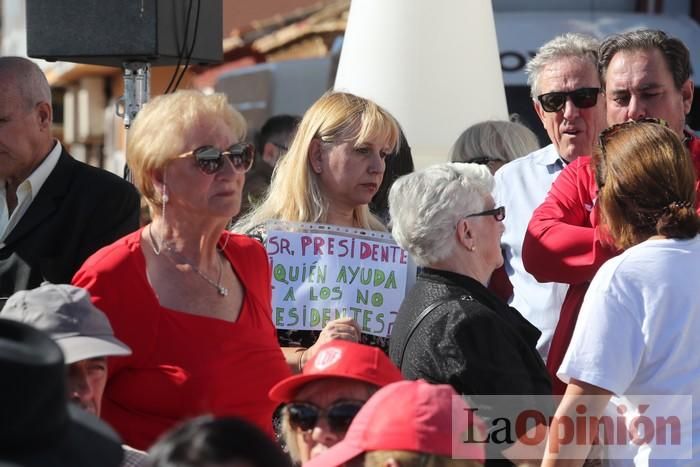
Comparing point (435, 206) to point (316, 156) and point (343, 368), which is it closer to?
point (316, 156)

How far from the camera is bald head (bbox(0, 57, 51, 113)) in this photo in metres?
4.51

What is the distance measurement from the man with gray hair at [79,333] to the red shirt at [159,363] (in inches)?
9.6

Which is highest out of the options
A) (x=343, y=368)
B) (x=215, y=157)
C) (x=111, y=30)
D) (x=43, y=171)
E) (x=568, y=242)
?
(x=111, y=30)

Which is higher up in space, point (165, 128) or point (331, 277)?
point (165, 128)

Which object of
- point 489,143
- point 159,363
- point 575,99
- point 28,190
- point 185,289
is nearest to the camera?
point 159,363

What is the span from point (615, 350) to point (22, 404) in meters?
1.70

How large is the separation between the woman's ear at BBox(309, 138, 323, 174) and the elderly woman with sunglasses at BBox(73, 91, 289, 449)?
0.74 m

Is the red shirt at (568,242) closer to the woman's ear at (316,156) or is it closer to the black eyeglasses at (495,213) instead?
the black eyeglasses at (495,213)

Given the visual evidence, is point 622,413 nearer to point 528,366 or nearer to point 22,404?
point 528,366

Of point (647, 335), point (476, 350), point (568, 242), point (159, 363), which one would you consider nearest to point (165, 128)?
point (159, 363)

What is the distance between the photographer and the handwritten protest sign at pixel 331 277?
429 cm

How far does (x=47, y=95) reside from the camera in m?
4.60

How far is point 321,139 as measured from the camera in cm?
454

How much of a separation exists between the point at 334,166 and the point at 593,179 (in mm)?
903
